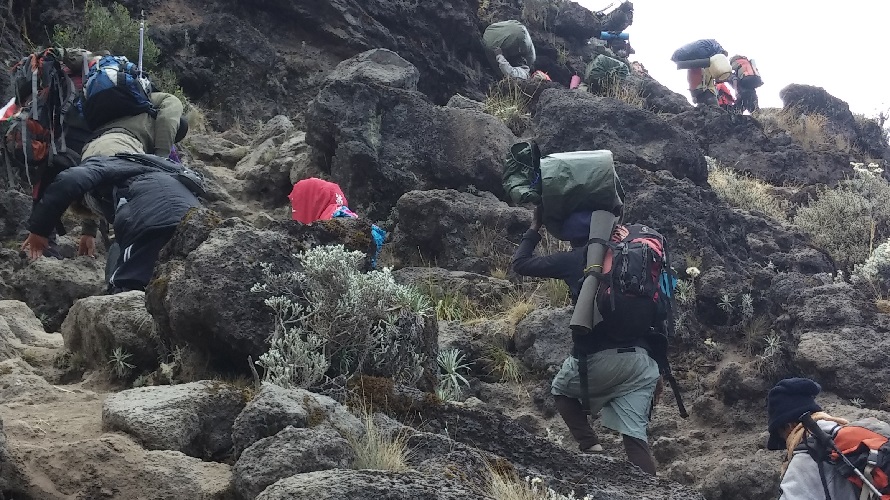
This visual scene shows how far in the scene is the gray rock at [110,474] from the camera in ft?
11.3

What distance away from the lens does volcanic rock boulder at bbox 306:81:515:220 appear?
11.6 m

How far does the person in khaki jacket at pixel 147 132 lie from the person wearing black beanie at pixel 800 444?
171 inches

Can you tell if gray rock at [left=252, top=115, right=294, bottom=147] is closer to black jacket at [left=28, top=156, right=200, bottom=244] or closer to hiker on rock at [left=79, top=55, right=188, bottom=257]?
hiker on rock at [left=79, top=55, right=188, bottom=257]

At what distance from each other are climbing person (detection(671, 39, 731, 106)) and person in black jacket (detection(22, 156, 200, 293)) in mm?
11735

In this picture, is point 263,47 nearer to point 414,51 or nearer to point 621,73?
point 414,51

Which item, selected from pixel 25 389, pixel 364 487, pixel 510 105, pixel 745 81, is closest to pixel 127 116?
pixel 25 389

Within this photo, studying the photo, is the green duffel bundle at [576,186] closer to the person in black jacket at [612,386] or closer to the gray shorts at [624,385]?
the person in black jacket at [612,386]

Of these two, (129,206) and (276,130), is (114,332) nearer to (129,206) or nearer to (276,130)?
(129,206)

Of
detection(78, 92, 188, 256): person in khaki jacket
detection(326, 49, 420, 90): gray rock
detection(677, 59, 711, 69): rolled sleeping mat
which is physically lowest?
detection(78, 92, 188, 256): person in khaki jacket

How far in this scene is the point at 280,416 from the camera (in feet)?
12.4

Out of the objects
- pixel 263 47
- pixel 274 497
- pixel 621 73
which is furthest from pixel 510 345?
pixel 621 73

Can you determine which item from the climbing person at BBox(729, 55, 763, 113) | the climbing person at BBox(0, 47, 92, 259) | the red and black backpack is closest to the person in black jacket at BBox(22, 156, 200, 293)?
the climbing person at BBox(0, 47, 92, 259)

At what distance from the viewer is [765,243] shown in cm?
1089

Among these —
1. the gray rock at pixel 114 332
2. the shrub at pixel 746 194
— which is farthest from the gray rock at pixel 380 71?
the gray rock at pixel 114 332
